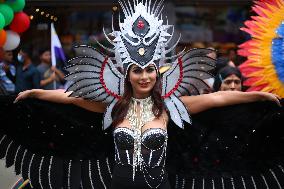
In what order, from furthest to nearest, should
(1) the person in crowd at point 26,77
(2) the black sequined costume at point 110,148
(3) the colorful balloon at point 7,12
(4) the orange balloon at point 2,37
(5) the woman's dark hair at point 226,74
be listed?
(1) the person in crowd at point 26,77, (4) the orange balloon at point 2,37, (3) the colorful balloon at point 7,12, (5) the woman's dark hair at point 226,74, (2) the black sequined costume at point 110,148

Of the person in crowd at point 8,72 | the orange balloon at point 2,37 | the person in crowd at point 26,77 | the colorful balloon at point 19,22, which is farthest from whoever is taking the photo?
the person in crowd at point 26,77

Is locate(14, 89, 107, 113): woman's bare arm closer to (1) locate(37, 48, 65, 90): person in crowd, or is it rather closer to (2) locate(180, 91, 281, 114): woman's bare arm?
(2) locate(180, 91, 281, 114): woman's bare arm

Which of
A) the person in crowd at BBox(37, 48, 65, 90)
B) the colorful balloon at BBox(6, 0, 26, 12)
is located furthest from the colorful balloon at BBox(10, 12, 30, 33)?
the person in crowd at BBox(37, 48, 65, 90)

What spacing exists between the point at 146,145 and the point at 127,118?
0.25 m

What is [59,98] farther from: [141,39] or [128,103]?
[141,39]

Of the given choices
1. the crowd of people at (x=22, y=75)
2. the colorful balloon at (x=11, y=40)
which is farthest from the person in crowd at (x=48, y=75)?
the colorful balloon at (x=11, y=40)

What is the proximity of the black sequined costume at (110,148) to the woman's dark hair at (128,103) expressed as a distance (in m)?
0.40

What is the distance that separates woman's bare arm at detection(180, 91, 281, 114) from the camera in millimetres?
4141

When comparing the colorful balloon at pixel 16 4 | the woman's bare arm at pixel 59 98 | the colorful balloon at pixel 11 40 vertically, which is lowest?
the woman's bare arm at pixel 59 98

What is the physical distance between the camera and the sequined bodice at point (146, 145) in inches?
157

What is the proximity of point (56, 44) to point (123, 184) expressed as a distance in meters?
4.19

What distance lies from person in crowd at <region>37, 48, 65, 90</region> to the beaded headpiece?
11.8ft

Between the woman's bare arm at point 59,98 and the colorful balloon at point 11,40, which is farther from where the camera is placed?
the colorful balloon at point 11,40

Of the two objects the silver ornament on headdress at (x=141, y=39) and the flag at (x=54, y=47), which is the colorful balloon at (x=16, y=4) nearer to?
the flag at (x=54, y=47)
